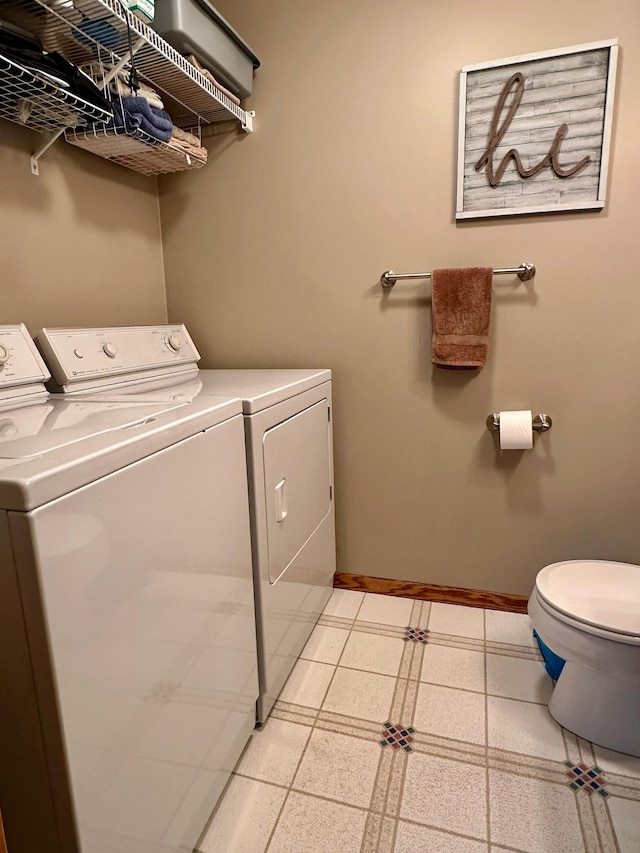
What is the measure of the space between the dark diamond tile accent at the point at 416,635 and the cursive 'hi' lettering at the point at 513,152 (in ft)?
5.12

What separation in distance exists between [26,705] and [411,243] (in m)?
1.67

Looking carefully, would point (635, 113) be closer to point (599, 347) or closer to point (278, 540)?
point (599, 347)

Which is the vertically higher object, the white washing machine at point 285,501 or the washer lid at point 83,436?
the washer lid at point 83,436

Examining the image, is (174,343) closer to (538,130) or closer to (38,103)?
(38,103)

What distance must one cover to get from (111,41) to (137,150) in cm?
31

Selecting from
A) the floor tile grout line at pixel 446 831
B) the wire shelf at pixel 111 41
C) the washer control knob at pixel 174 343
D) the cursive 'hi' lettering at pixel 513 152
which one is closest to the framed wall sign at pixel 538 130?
the cursive 'hi' lettering at pixel 513 152

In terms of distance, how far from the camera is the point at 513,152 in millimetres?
1614

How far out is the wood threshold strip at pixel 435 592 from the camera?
1.92 metres

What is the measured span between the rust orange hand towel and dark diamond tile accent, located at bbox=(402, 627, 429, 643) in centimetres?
96

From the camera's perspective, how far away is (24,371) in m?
1.24

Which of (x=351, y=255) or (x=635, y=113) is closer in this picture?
(x=635, y=113)

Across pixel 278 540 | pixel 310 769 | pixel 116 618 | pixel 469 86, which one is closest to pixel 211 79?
pixel 469 86

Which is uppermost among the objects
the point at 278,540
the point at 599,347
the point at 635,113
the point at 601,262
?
the point at 635,113

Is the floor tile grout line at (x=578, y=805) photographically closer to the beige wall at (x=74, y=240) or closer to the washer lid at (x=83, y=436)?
the washer lid at (x=83, y=436)
